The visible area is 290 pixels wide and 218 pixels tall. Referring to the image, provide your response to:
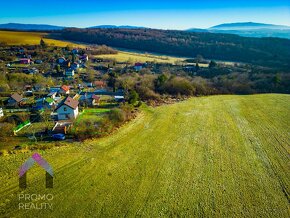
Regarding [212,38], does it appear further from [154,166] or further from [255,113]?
[154,166]

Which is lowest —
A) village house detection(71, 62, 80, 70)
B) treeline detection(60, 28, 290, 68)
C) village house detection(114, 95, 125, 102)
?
village house detection(114, 95, 125, 102)

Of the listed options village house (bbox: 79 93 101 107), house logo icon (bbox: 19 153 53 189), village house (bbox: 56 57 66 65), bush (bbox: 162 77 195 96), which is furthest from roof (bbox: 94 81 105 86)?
house logo icon (bbox: 19 153 53 189)

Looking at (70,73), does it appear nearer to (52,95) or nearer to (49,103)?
(52,95)

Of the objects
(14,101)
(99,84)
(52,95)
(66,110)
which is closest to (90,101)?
(66,110)

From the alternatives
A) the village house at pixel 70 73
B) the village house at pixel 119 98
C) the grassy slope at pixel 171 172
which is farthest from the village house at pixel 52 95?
the grassy slope at pixel 171 172

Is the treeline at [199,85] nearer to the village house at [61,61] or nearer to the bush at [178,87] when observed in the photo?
the bush at [178,87]

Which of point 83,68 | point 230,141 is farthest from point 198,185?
point 83,68

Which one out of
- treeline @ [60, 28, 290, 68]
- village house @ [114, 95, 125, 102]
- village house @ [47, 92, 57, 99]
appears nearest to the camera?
village house @ [114, 95, 125, 102]

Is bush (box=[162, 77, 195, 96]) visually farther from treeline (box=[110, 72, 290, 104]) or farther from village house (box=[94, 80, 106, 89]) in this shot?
village house (box=[94, 80, 106, 89])
